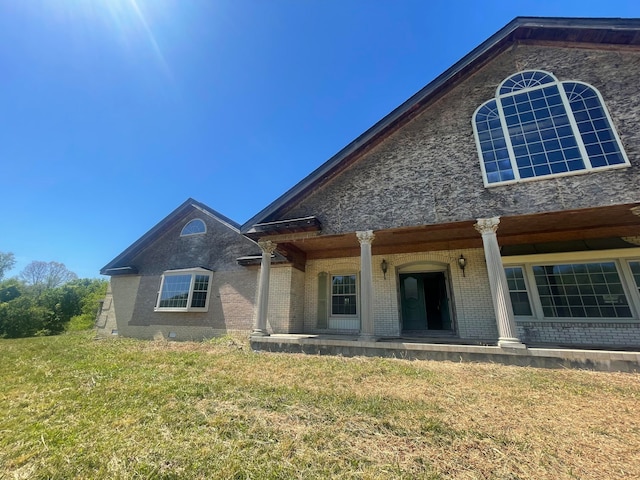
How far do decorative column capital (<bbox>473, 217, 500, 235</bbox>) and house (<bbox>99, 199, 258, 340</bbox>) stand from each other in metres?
8.29

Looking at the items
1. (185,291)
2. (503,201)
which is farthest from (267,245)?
(503,201)

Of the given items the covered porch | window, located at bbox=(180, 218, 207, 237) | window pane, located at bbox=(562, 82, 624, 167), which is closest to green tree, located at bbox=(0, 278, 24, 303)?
window, located at bbox=(180, 218, 207, 237)

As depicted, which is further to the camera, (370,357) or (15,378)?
(370,357)

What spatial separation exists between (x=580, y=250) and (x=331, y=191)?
24.7 feet

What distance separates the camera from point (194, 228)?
13.5m

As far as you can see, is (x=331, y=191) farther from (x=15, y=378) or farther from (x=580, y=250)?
(x=15, y=378)

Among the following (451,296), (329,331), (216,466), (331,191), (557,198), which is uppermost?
(331,191)

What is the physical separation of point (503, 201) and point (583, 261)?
12.4ft

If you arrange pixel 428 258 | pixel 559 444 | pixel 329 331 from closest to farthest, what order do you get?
pixel 559 444 → pixel 428 258 → pixel 329 331

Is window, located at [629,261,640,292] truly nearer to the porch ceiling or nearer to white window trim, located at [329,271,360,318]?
the porch ceiling

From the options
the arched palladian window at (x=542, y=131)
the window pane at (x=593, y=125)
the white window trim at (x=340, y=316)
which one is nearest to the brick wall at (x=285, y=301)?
the white window trim at (x=340, y=316)

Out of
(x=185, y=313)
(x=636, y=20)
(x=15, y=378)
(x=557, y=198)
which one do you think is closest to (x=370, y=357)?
(x=557, y=198)

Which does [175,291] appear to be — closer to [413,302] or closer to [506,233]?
[413,302]

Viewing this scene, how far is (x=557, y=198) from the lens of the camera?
6.25 meters
